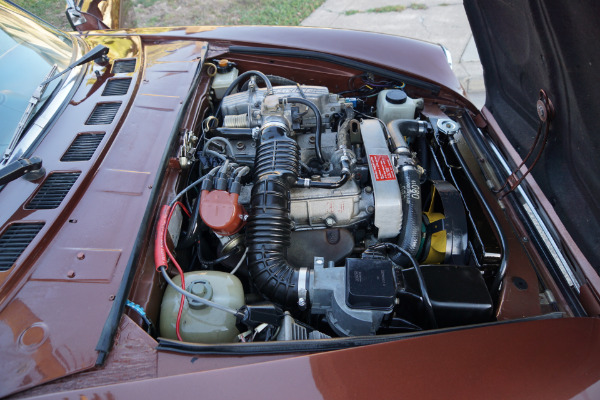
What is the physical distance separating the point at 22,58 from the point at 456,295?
7.41 ft

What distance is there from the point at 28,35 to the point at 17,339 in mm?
1773

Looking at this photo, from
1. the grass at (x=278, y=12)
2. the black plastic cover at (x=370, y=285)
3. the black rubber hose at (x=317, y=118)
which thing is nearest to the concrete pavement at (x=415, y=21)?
the grass at (x=278, y=12)

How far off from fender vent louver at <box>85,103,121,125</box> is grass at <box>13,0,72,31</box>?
4676mm

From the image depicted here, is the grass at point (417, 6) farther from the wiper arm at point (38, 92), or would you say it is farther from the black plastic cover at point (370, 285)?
the black plastic cover at point (370, 285)

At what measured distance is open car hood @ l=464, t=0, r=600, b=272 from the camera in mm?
1152

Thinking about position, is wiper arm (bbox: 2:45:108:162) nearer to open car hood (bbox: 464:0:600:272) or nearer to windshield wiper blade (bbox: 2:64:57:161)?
windshield wiper blade (bbox: 2:64:57:161)

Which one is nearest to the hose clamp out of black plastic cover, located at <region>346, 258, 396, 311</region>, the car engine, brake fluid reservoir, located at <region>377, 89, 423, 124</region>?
the car engine

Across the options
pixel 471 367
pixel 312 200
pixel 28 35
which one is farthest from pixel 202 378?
pixel 28 35

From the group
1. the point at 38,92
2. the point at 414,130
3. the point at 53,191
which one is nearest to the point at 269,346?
the point at 53,191

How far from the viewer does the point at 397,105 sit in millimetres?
2148

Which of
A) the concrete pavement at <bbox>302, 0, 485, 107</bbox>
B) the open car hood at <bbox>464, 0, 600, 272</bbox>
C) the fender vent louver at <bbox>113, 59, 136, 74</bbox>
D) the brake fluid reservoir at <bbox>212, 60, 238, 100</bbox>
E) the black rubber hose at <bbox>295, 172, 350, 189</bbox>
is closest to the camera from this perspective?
the open car hood at <bbox>464, 0, 600, 272</bbox>

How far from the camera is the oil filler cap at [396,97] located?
2.14m

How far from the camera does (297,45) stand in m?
2.38

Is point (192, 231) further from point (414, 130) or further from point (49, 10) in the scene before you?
point (49, 10)
